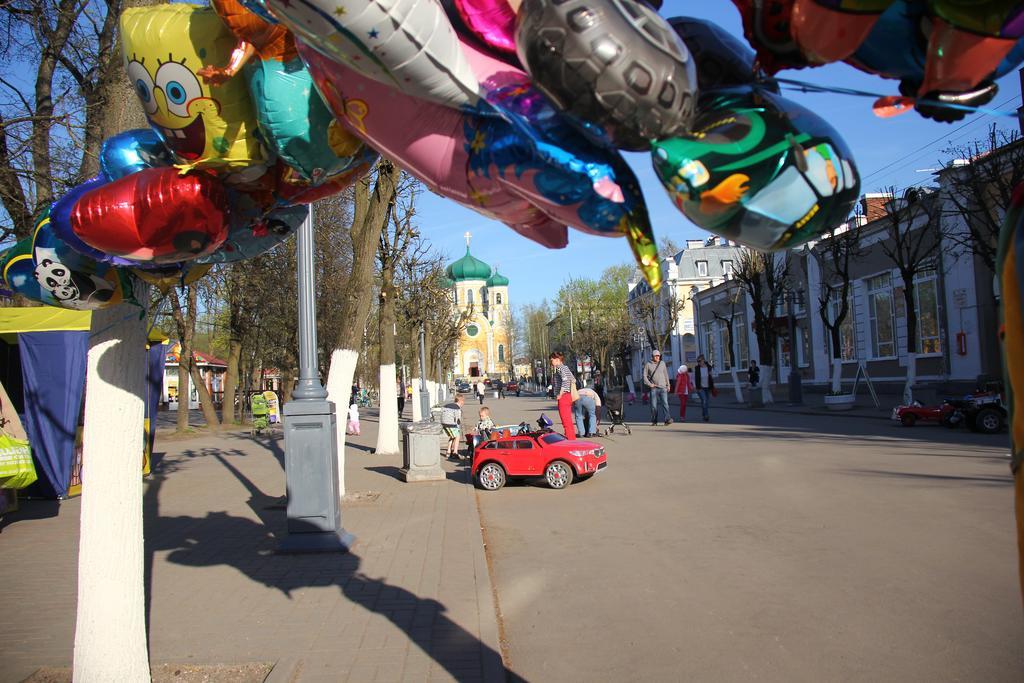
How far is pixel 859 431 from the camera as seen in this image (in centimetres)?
1841

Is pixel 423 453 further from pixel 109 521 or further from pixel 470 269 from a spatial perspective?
pixel 470 269

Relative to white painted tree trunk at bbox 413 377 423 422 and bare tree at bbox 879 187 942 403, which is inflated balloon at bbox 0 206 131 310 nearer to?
white painted tree trunk at bbox 413 377 423 422

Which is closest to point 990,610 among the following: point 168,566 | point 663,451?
point 168,566

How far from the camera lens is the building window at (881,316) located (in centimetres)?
3073

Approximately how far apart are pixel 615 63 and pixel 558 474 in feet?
35.3

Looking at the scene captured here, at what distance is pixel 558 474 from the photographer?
12.1 metres

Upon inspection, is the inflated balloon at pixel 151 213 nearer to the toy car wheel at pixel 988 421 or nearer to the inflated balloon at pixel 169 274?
the inflated balloon at pixel 169 274

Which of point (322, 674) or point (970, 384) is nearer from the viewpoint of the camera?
point (322, 674)

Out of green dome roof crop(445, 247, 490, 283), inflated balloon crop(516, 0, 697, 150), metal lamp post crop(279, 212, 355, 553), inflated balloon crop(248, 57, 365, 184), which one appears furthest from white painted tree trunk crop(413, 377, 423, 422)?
green dome roof crop(445, 247, 490, 283)

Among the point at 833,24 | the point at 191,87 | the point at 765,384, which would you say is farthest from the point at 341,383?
the point at 765,384

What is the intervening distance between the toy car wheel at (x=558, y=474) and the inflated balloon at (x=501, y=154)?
32.2ft

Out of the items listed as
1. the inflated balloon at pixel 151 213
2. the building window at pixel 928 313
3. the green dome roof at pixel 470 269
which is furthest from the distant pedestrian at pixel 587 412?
the green dome roof at pixel 470 269

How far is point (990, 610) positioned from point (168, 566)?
7.08 metres

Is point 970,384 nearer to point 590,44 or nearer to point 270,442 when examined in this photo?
point 270,442
